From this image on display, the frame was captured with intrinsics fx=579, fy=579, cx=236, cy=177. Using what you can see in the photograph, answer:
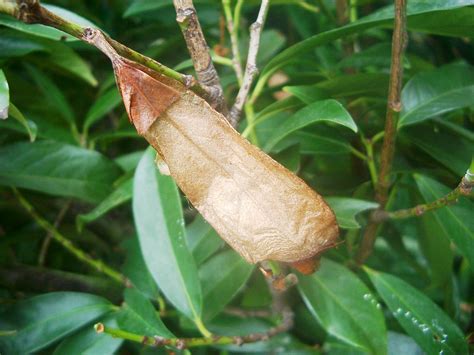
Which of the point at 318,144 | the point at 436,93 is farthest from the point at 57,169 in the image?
the point at 436,93

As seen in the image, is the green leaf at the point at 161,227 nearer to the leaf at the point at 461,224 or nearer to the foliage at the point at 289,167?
the foliage at the point at 289,167

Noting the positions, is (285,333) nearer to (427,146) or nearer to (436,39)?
(427,146)

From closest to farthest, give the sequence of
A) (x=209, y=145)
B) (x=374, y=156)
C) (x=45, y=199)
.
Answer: (x=209, y=145), (x=374, y=156), (x=45, y=199)

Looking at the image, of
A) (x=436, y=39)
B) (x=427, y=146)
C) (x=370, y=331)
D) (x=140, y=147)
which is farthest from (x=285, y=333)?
(x=436, y=39)

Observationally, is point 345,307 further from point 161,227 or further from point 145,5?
point 145,5

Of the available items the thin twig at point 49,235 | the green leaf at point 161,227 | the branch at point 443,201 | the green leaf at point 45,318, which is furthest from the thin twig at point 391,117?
the thin twig at point 49,235

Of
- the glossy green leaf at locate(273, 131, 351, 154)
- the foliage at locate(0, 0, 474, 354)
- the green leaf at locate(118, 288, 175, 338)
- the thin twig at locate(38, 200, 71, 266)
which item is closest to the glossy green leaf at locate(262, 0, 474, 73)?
the foliage at locate(0, 0, 474, 354)
